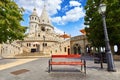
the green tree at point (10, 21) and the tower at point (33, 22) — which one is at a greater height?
the tower at point (33, 22)

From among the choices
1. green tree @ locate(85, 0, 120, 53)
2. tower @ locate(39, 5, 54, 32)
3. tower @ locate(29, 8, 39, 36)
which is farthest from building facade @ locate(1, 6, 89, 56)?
tower @ locate(29, 8, 39, 36)

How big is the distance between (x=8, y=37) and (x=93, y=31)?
1128 cm

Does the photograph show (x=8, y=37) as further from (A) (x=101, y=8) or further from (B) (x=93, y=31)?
(A) (x=101, y=8)

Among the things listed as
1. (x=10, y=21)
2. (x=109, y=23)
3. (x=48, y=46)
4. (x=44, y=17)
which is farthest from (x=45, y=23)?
(x=10, y=21)

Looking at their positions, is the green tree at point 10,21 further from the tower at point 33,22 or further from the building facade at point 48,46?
the tower at point 33,22

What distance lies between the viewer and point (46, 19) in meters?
87.2

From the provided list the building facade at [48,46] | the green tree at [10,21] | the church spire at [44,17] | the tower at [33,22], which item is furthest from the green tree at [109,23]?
the tower at [33,22]

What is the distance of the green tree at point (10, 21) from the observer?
48.6 feet

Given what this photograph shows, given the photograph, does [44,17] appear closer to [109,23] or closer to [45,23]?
[45,23]

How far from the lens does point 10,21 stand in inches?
617

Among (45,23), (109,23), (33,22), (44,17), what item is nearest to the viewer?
(109,23)

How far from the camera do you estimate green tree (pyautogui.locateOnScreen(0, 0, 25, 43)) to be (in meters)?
14.8

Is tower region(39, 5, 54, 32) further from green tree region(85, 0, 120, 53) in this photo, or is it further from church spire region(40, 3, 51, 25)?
green tree region(85, 0, 120, 53)

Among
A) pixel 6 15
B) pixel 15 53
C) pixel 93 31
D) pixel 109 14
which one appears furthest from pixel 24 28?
pixel 15 53
